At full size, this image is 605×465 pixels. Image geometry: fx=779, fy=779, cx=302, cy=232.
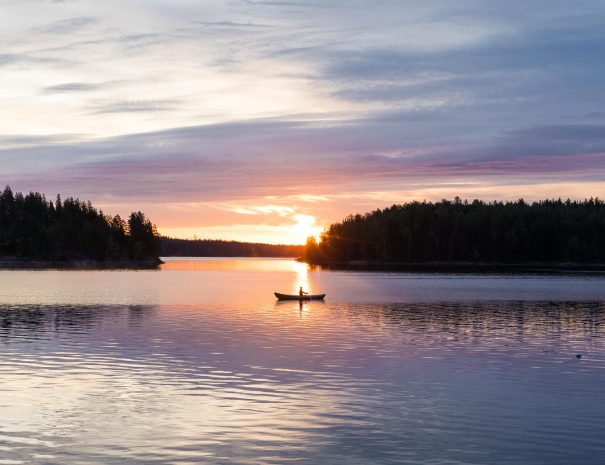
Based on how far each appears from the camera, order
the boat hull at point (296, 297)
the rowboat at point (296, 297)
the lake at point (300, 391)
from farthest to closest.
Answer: the rowboat at point (296, 297), the boat hull at point (296, 297), the lake at point (300, 391)

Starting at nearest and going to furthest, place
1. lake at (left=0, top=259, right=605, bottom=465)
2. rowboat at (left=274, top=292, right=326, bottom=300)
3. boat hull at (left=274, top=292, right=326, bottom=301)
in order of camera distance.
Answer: lake at (left=0, top=259, right=605, bottom=465) < boat hull at (left=274, top=292, right=326, bottom=301) < rowboat at (left=274, top=292, right=326, bottom=300)

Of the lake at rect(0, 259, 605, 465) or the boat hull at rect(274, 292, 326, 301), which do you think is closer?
the lake at rect(0, 259, 605, 465)

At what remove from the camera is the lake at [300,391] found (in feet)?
88.7

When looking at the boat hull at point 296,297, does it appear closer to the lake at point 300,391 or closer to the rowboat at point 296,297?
the rowboat at point 296,297

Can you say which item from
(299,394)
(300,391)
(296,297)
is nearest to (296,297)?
(296,297)

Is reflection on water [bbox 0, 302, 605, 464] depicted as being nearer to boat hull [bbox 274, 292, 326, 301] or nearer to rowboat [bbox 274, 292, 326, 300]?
boat hull [bbox 274, 292, 326, 301]

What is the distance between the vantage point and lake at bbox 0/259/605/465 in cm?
2703

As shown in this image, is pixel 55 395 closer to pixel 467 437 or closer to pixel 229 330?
pixel 467 437

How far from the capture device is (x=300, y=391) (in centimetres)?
3772

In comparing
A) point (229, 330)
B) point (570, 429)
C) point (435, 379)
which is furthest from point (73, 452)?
point (229, 330)

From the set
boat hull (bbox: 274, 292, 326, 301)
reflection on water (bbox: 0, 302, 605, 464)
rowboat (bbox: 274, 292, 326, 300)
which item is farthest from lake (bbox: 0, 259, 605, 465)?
rowboat (bbox: 274, 292, 326, 300)

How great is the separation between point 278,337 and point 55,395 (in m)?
28.2

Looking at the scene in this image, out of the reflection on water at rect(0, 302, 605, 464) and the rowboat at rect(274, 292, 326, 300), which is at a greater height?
the rowboat at rect(274, 292, 326, 300)

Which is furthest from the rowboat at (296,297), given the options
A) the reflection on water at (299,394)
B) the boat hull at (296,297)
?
the reflection on water at (299,394)
